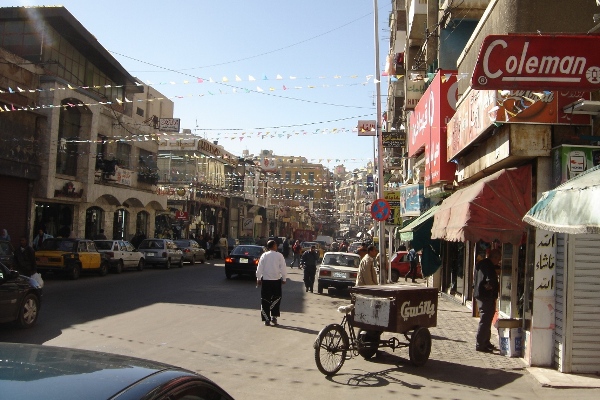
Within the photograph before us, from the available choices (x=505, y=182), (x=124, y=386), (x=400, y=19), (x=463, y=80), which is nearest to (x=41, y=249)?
(x=463, y=80)

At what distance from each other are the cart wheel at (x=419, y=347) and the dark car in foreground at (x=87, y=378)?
6.50 metres

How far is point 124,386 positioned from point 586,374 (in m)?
8.17

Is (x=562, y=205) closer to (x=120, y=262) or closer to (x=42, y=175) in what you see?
(x=120, y=262)

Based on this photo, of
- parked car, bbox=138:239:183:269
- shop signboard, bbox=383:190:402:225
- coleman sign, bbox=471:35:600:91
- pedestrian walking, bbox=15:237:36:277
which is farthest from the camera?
parked car, bbox=138:239:183:269

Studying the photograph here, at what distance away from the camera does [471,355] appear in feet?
34.3

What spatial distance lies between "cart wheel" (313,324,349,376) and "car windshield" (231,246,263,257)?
15.9 metres

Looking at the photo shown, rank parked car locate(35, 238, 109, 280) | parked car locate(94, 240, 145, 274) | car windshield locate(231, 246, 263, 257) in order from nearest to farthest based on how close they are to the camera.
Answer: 1. parked car locate(35, 238, 109, 280)
2. car windshield locate(231, 246, 263, 257)
3. parked car locate(94, 240, 145, 274)

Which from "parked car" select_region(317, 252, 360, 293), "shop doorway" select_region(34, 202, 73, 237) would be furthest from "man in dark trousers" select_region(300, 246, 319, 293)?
"shop doorway" select_region(34, 202, 73, 237)

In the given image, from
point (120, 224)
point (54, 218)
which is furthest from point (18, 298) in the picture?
point (120, 224)

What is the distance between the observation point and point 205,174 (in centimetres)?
5250

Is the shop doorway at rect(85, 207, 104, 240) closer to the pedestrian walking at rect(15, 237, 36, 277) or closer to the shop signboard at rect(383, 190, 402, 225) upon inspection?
the shop signboard at rect(383, 190, 402, 225)

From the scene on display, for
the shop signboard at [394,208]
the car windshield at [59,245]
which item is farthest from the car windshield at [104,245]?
the shop signboard at [394,208]

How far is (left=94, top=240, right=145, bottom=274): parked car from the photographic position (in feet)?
85.8

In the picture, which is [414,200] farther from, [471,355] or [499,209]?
[499,209]
